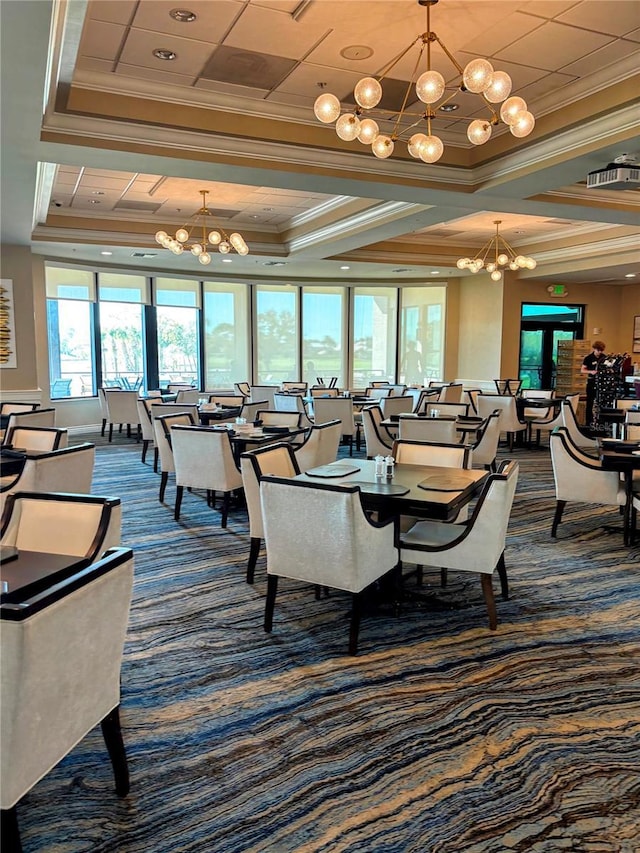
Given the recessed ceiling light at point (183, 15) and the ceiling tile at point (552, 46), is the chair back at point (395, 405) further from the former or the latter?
the recessed ceiling light at point (183, 15)

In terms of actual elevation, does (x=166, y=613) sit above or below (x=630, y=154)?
below

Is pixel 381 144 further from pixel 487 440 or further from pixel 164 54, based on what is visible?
pixel 487 440

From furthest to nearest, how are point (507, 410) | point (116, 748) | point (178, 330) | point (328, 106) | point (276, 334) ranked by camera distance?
point (276, 334) → point (178, 330) → point (507, 410) → point (328, 106) → point (116, 748)

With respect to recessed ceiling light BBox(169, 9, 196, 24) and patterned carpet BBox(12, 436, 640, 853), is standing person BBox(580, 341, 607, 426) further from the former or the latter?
recessed ceiling light BBox(169, 9, 196, 24)

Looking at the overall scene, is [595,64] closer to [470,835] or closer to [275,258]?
[470,835]

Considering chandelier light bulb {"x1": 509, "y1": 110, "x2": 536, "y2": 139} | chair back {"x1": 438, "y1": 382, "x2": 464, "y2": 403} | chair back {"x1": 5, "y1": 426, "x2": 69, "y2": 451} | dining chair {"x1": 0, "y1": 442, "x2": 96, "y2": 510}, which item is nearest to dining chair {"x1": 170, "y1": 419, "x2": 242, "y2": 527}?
chair back {"x1": 5, "y1": 426, "x2": 69, "y2": 451}

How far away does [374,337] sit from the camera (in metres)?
15.0

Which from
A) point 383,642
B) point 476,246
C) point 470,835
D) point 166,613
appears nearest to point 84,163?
point 166,613

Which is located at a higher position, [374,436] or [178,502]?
[374,436]

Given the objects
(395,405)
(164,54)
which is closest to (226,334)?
(395,405)

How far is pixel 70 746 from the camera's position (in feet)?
6.03

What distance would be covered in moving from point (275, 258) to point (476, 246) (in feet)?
13.4

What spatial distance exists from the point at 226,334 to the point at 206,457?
885 cm

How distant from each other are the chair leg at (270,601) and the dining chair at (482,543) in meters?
0.73
